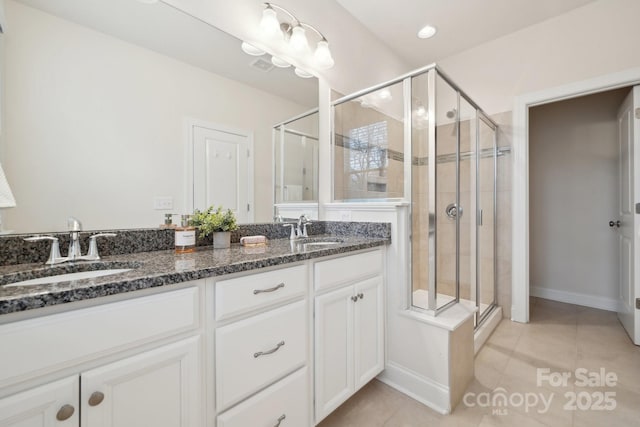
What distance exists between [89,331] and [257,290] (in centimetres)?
46

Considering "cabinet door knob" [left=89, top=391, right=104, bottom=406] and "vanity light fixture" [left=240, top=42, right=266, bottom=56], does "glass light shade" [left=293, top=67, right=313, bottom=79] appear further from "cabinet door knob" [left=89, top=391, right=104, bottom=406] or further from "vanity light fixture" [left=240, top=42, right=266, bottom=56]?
"cabinet door knob" [left=89, top=391, right=104, bottom=406]

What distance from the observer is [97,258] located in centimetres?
101

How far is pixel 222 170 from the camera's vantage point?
1.42m

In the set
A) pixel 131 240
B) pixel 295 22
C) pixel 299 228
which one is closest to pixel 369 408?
pixel 299 228

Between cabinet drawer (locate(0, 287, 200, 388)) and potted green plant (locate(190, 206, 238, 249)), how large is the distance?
1.77ft

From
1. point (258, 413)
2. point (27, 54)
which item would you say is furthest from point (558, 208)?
point (27, 54)

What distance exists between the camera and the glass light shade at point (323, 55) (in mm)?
1841

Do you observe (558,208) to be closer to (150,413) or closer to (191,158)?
(191,158)

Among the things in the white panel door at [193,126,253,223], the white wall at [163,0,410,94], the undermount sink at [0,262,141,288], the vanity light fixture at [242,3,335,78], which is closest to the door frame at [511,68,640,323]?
the white wall at [163,0,410,94]

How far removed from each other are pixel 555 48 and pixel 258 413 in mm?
3368

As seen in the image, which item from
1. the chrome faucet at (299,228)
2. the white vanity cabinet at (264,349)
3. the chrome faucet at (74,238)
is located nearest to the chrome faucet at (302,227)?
the chrome faucet at (299,228)

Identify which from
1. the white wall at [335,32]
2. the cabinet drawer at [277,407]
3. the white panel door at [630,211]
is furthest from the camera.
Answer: the white panel door at [630,211]

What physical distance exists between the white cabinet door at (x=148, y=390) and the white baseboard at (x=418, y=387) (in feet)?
3.82

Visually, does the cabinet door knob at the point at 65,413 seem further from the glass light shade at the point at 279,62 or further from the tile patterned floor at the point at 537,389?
the glass light shade at the point at 279,62
